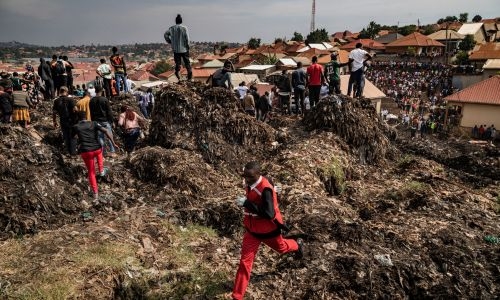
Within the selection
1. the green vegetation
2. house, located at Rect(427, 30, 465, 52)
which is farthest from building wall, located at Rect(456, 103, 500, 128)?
house, located at Rect(427, 30, 465, 52)

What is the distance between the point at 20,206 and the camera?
584 cm

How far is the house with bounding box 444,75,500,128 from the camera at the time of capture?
25180 mm

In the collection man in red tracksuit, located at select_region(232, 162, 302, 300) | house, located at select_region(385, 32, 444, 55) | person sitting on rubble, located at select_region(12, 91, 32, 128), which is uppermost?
house, located at select_region(385, 32, 444, 55)

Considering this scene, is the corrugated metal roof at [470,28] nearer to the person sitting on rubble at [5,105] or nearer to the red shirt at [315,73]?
the red shirt at [315,73]

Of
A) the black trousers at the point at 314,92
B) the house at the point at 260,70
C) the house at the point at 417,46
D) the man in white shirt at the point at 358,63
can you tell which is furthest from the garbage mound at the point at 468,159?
the house at the point at 417,46

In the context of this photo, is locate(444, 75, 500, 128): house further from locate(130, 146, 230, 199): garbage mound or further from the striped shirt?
locate(130, 146, 230, 199): garbage mound

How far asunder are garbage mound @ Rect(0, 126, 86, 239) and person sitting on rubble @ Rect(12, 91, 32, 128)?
2.12 metres

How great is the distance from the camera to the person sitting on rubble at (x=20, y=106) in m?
9.02

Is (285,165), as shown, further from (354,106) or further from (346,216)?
(354,106)

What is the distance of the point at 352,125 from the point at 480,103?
824 inches

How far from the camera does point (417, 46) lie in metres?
52.7

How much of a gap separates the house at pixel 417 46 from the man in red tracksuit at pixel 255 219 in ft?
177

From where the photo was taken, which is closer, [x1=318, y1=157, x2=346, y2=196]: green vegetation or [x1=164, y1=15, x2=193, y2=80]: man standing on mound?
[x1=318, y1=157, x2=346, y2=196]: green vegetation

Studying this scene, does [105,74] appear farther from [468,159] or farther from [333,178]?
[468,159]
